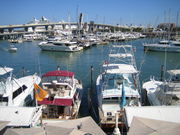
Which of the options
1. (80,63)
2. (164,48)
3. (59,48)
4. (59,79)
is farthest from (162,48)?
(59,79)

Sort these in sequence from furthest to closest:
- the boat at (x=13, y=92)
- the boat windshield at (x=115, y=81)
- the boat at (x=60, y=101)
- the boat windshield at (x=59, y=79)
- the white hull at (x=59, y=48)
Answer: the white hull at (x=59, y=48) → the boat windshield at (x=59, y=79) → the boat windshield at (x=115, y=81) → the boat at (x=13, y=92) → the boat at (x=60, y=101)

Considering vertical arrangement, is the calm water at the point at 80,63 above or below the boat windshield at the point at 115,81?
below

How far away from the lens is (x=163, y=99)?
15602mm

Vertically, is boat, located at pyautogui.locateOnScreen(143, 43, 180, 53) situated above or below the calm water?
above

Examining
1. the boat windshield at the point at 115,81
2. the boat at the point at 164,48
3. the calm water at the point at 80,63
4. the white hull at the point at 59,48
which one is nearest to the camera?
the boat windshield at the point at 115,81

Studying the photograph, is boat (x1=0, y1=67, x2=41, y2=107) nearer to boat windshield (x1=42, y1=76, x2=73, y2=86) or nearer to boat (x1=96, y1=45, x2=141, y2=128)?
boat windshield (x1=42, y1=76, x2=73, y2=86)

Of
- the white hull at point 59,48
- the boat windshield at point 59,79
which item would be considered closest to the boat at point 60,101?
the boat windshield at point 59,79

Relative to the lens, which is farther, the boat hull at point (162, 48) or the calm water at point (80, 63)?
the boat hull at point (162, 48)

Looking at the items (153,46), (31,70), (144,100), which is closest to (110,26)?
(153,46)

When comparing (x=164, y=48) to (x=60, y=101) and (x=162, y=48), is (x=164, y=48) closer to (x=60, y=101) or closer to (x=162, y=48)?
(x=162, y=48)

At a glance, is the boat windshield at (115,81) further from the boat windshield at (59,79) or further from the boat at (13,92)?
the boat at (13,92)

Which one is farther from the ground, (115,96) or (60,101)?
(115,96)

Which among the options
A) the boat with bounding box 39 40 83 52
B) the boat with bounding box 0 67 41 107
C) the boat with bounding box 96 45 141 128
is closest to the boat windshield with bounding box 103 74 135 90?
the boat with bounding box 96 45 141 128

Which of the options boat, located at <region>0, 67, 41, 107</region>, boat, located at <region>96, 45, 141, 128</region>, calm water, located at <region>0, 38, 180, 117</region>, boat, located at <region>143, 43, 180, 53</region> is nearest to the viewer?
boat, located at <region>96, 45, 141, 128</region>
